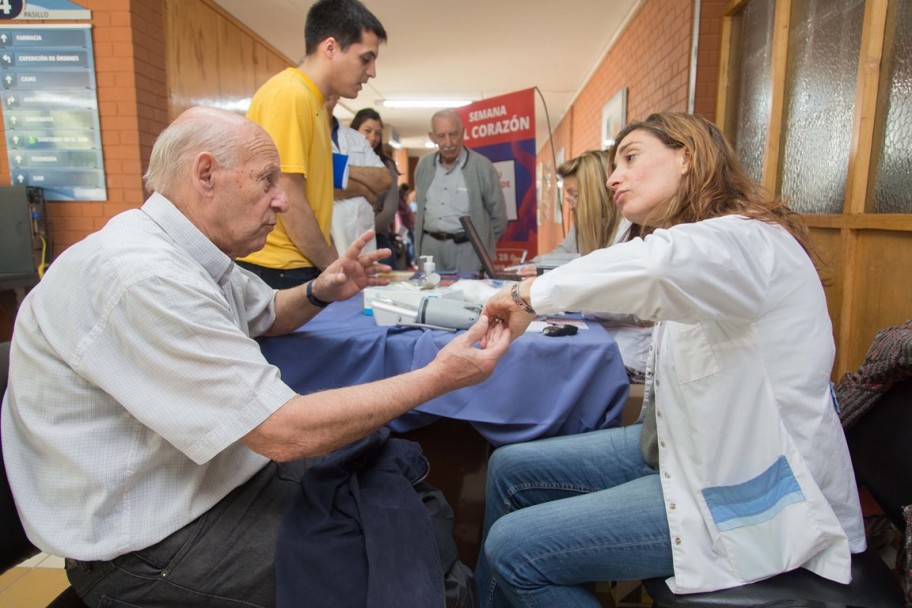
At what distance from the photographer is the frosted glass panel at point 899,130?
173 centimetres

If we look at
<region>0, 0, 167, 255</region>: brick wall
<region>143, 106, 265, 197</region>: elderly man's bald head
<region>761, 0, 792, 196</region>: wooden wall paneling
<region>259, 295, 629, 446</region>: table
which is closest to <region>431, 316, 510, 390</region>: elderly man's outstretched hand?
<region>259, 295, 629, 446</region>: table

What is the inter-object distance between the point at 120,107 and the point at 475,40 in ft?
11.5

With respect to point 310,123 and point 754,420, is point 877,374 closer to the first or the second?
point 754,420

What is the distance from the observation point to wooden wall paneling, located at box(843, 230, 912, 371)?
1.74 metres

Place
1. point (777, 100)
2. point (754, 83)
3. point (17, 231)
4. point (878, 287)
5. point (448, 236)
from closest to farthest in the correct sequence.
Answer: point (878, 287) < point (777, 100) < point (754, 83) < point (17, 231) < point (448, 236)

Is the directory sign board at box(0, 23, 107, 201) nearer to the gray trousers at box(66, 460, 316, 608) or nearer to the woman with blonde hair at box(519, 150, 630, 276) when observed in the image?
the woman with blonde hair at box(519, 150, 630, 276)

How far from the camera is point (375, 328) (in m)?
1.53

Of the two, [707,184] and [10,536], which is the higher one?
[707,184]

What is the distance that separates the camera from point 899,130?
1.78 m

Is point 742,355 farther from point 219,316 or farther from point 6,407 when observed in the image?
point 6,407

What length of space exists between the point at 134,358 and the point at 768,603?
3.58 ft

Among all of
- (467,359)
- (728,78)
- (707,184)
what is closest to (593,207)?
(707,184)

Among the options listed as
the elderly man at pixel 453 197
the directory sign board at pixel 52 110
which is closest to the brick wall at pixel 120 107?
the directory sign board at pixel 52 110

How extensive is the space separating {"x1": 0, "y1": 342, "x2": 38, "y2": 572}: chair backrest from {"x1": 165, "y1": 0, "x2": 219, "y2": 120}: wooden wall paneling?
392 centimetres
